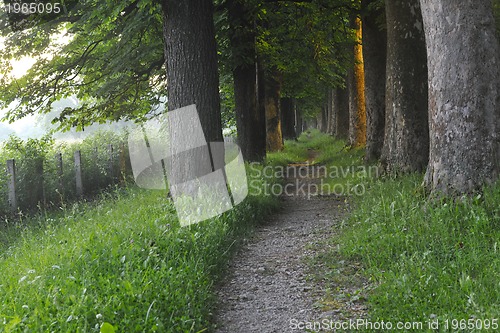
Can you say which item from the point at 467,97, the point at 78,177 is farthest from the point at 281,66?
the point at 467,97

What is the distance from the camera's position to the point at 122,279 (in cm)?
475

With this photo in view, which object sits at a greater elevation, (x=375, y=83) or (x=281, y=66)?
(x=281, y=66)

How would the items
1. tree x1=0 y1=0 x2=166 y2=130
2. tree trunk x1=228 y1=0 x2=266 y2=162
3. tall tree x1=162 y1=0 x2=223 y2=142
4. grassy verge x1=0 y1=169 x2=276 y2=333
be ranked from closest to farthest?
grassy verge x1=0 y1=169 x2=276 y2=333 < tall tree x1=162 y1=0 x2=223 y2=142 < tree x1=0 y1=0 x2=166 y2=130 < tree trunk x1=228 y1=0 x2=266 y2=162

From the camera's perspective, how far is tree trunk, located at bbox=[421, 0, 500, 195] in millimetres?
6402

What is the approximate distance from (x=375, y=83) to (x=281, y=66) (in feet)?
16.6

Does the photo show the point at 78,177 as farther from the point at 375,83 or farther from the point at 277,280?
the point at 277,280

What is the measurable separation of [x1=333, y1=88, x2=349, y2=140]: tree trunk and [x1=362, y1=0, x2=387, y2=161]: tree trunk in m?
11.7

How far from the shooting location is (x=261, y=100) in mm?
18547

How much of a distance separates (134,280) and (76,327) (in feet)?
2.83

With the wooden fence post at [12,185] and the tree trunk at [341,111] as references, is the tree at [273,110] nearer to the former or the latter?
the tree trunk at [341,111]

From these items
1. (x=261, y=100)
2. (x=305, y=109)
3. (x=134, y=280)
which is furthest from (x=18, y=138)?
(x=305, y=109)

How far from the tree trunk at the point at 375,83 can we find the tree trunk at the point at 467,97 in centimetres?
713

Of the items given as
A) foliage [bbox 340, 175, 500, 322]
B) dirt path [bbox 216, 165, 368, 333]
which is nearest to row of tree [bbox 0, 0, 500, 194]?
foliage [bbox 340, 175, 500, 322]

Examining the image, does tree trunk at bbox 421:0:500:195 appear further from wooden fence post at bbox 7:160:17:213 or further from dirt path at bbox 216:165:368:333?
wooden fence post at bbox 7:160:17:213
